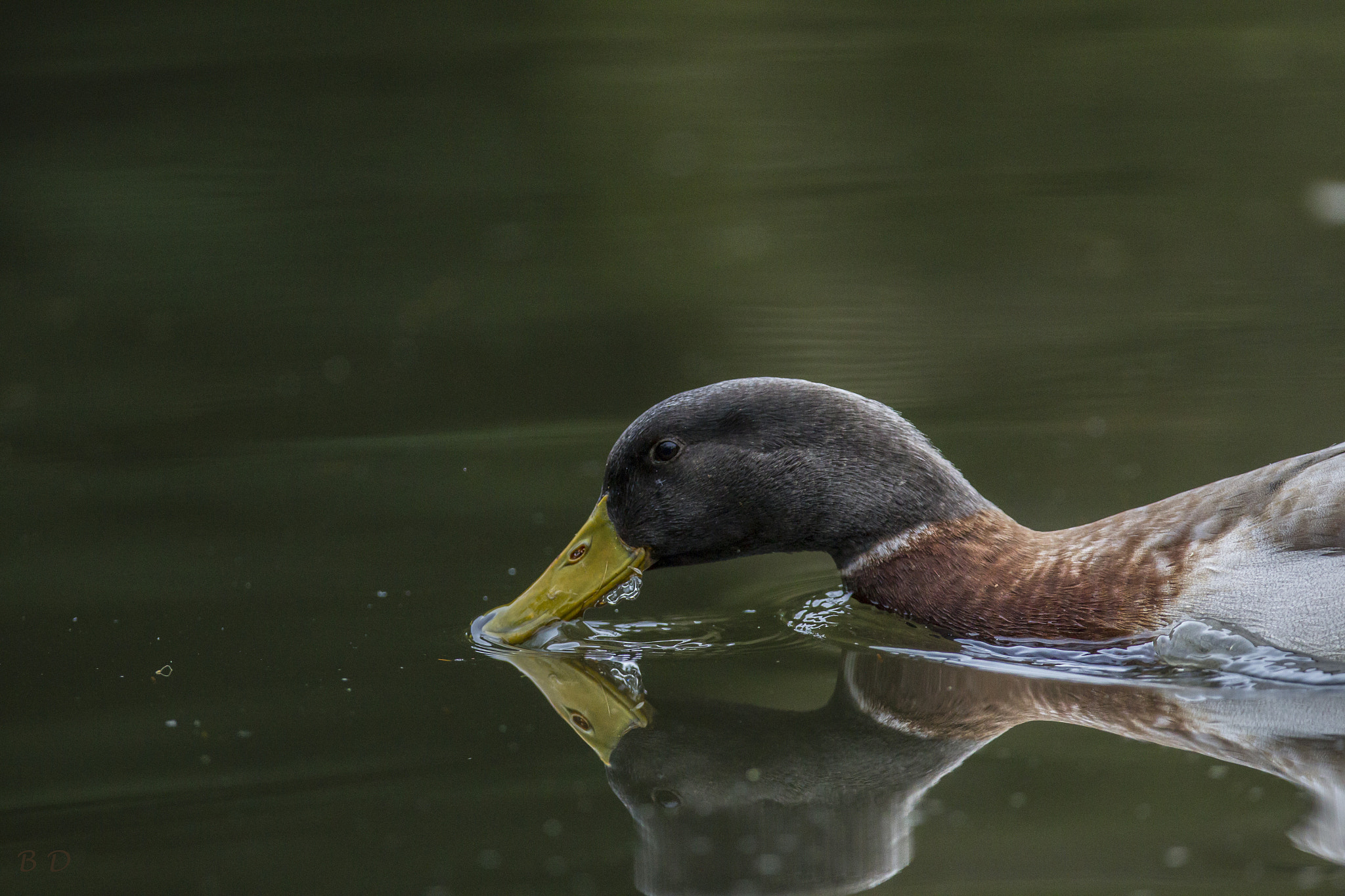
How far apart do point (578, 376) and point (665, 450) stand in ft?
9.59

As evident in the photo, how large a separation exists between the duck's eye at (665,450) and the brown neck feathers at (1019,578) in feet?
2.57

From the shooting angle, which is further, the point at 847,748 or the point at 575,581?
the point at 575,581

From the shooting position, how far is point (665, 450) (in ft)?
17.9

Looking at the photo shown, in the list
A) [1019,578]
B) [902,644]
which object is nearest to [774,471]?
[902,644]

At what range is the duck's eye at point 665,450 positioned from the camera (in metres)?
5.45

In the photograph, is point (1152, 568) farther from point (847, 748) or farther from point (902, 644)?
point (847, 748)

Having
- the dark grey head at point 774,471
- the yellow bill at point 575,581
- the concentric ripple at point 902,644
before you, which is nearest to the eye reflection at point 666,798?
the concentric ripple at point 902,644

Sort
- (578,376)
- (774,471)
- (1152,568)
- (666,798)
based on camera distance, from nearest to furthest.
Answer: (666,798) → (1152,568) → (774,471) → (578,376)

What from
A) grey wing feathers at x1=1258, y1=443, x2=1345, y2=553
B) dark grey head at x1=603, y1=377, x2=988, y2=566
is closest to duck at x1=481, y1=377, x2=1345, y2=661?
dark grey head at x1=603, y1=377, x2=988, y2=566

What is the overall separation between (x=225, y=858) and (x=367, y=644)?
5.21 ft

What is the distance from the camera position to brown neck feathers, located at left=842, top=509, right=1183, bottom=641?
4.94 metres

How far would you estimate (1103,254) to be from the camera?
980cm

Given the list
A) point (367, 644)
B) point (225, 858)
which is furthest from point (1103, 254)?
point (225, 858)

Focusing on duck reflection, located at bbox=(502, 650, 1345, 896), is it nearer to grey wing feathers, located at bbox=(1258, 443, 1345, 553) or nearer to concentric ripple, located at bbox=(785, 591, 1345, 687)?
concentric ripple, located at bbox=(785, 591, 1345, 687)
